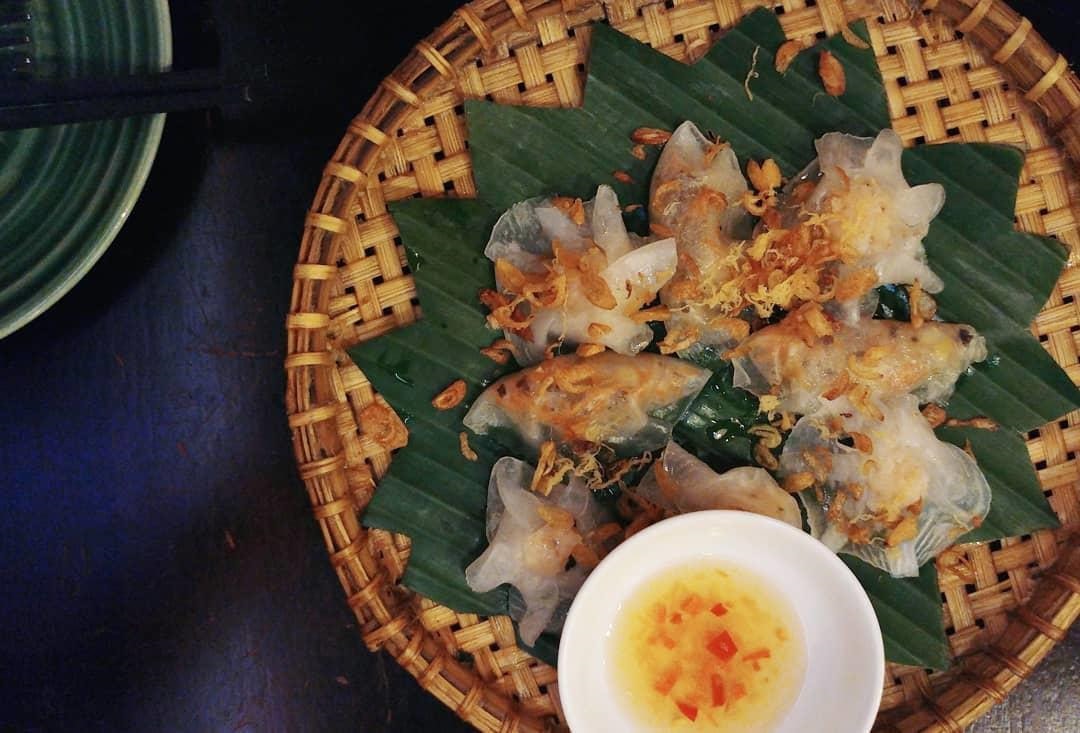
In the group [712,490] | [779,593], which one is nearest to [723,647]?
[779,593]

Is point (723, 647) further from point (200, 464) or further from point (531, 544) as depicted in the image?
point (200, 464)

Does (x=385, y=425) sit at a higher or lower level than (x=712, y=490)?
A: higher

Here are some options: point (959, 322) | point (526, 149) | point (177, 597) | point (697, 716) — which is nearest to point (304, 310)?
point (526, 149)

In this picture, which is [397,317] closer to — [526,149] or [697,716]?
[526,149]

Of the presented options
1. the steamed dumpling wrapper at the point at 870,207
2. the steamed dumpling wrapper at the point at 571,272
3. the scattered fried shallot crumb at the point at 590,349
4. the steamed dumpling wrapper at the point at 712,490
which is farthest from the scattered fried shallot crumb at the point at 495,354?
the steamed dumpling wrapper at the point at 870,207

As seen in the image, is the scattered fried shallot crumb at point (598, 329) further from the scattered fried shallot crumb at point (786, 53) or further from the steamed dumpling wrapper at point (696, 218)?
the scattered fried shallot crumb at point (786, 53)

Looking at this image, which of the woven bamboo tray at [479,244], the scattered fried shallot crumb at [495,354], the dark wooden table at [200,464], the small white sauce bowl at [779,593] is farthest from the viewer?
the dark wooden table at [200,464]
